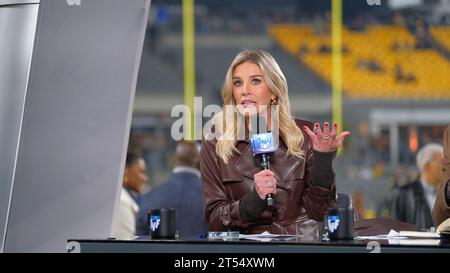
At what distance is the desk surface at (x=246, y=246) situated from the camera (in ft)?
8.48

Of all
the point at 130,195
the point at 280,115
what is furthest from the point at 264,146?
the point at 130,195

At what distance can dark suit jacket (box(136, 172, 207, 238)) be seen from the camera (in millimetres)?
5805

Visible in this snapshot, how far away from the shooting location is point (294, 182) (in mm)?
3373

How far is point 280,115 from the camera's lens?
350cm

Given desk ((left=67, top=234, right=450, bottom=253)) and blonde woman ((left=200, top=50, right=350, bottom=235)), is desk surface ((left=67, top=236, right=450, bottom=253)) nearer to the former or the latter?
desk ((left=67, top=234, right=450, bottom=253))

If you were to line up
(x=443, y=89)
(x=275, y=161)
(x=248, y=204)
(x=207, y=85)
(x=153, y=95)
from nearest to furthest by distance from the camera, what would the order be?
(x=248, y=204)
(x=275, y=161)
(x=207, y=85)
(x=153, y=95)
(x=443, y=89)

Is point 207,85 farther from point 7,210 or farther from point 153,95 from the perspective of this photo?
point 7,210

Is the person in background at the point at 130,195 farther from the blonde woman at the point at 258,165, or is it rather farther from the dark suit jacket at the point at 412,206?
the blonde woman at the point at 258,165

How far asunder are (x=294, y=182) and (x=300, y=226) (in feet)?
0.53

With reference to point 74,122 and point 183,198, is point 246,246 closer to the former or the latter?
point 74,122

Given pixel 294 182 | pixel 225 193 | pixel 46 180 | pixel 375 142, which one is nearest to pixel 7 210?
pixel 46 180

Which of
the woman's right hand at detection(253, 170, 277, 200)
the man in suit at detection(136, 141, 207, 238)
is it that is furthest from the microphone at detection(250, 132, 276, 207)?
the man in suit at detection(136, 141, 207, 238)

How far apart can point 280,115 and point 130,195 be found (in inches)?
126
